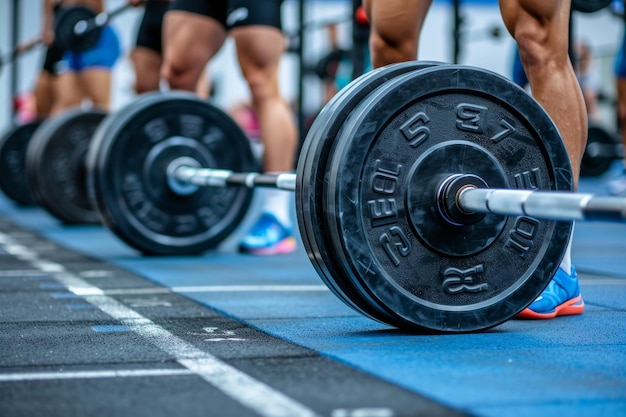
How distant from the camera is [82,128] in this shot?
366 centimetres

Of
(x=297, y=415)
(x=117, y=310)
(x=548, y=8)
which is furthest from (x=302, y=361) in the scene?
(x=548, y=8)

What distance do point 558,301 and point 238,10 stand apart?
130cm

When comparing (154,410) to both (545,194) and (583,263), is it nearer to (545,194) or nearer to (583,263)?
(545,194)

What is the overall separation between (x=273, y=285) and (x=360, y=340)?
2.31ft

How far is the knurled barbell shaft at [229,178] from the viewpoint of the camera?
1730 millimetres

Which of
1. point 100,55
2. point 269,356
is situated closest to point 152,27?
point 100,55

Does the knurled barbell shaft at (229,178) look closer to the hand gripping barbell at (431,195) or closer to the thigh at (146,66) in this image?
the hand gripping barbell at (431,195)

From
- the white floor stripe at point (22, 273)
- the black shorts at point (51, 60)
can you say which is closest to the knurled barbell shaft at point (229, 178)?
the white floor stripe at point (22, 273)

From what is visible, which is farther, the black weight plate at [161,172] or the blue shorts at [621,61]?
the blue shorts at [621,61]

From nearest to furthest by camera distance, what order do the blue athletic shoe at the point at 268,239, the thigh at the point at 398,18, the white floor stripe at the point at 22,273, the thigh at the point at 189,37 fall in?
1. the thigh at the point at 398,18
2. the white floor stripe at the point at 22,273
3. the thigh at the point at 189,37
4. the blue athletic shoe at the point at 268,239

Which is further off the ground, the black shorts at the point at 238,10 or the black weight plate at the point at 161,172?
the black shorts at the point at 238,10

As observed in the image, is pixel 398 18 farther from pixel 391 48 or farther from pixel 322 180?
pixel 322 180

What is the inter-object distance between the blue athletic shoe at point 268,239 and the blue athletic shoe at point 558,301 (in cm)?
126

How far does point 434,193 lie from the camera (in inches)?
52.2
